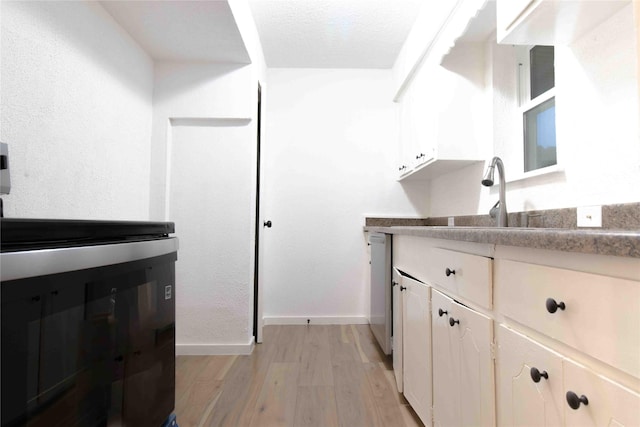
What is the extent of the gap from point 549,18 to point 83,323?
1688 millimetres

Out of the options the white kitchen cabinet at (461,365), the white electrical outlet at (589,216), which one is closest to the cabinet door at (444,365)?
the white kitchen cabinet at (461,365)

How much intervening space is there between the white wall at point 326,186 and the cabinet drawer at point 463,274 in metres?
1.87

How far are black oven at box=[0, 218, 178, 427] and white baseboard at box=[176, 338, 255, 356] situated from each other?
133 cm

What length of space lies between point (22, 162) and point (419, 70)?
2489 millimetres

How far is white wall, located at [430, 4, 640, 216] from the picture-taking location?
1.13 m

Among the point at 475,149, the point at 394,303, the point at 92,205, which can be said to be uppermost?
the point at 475,149

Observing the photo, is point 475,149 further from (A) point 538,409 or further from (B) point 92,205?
(B) point 92,205

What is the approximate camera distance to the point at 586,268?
0.56m

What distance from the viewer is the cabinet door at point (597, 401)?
477mm

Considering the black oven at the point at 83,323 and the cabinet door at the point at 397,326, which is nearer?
the black oven at the point at 83,323

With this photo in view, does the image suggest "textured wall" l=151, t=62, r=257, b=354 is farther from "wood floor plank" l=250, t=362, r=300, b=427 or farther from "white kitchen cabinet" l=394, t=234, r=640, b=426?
"white kitchen cabinet" l=394, t=234, r=640, b=426

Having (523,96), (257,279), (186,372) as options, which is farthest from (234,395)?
(523,96)

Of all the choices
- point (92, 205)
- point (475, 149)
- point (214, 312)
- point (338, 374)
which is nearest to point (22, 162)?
point (92, 205)

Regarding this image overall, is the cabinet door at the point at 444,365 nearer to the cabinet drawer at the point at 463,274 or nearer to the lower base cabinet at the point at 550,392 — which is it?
the cabinet drawer at the point at 463,274
